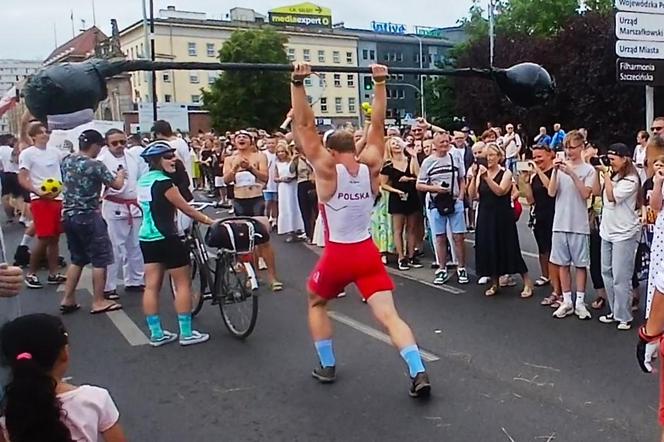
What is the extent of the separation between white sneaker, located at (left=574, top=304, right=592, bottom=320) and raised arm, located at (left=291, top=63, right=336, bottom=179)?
316cm

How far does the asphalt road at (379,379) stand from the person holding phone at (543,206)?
348 millimetres

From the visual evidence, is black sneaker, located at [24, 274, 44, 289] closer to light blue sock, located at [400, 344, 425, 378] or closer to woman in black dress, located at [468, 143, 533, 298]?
woman in black dress, located at [468, 143, 533, 298]

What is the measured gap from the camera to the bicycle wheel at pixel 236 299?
6.78m

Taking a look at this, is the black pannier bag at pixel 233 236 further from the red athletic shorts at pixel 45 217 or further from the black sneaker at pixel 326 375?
the red athletic shorts at pixel 45 217

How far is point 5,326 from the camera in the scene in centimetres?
262

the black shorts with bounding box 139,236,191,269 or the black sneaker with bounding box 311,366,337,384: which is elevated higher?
the black shorts with bounding box 139,236,191,269

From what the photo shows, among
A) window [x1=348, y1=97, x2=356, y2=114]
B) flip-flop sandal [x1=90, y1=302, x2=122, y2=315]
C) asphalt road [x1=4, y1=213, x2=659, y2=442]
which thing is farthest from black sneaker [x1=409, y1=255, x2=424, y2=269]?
window [x1=348, y1=97, x2=356, y2=114]

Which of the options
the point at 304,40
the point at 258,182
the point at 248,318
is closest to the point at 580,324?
the point at 248,318

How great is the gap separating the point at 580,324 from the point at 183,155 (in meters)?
5.45

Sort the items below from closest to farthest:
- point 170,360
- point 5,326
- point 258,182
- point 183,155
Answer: point 5,326, point 170,360, point 258,182, point 183,155

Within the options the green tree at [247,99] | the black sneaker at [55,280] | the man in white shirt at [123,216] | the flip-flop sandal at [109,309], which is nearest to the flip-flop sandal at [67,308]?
the flip-flop sandal at [109,309]

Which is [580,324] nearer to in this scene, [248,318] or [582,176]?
[582,176]

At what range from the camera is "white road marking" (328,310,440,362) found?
20.2ft

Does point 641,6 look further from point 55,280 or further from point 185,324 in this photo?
point 55,280
